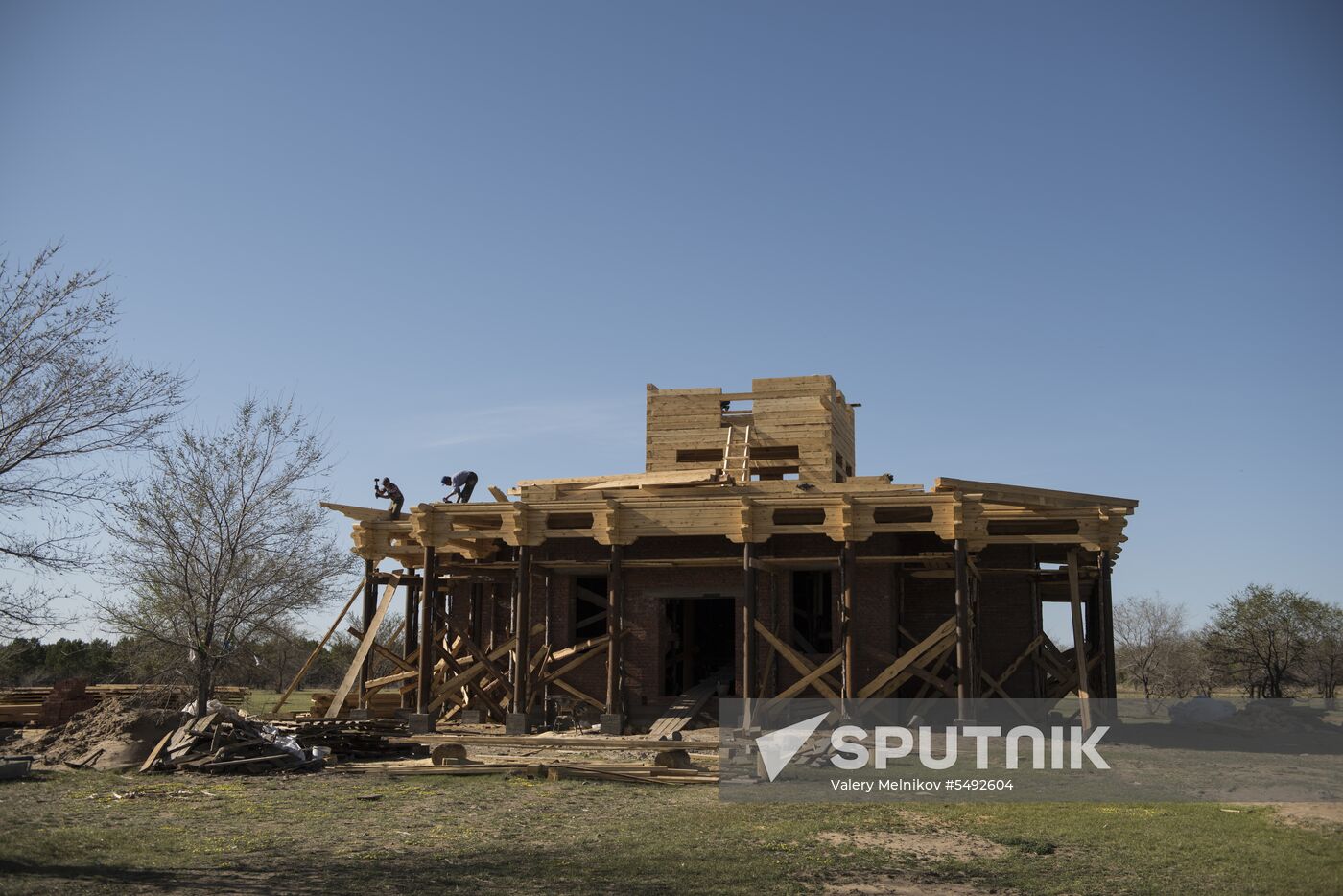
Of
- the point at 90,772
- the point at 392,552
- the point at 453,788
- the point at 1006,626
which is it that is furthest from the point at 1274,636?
the point at 90,772

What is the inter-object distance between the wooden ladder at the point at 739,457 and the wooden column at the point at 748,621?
10.9ft

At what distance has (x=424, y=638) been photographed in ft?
80.7

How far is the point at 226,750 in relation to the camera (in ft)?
60.7

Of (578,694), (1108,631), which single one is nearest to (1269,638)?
(1108,631)

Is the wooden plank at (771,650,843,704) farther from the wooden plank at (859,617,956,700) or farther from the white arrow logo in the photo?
the white arrow logo

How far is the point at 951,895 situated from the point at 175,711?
50.2 feet

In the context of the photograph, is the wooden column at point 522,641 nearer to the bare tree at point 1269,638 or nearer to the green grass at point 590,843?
the green grass at point 590,843

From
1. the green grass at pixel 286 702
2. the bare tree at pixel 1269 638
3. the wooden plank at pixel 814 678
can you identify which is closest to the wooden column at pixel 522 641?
the wooden plank at pixel 814 678

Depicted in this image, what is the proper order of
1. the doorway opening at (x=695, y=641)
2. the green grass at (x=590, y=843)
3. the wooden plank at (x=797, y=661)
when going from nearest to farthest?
→ 1. the green grass at (x=590, y=843)
2. the wooden plank at (x=797, y=661)
3. the doorway opening at (x=695, y=641)

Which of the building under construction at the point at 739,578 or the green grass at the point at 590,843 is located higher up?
the building under construction at the point at 739,578

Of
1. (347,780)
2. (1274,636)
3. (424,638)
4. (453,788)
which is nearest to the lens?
(453,788)

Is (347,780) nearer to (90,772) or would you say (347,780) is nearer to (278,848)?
(90,772)

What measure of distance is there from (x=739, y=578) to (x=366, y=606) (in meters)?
9.07

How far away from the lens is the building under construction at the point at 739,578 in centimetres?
2344
